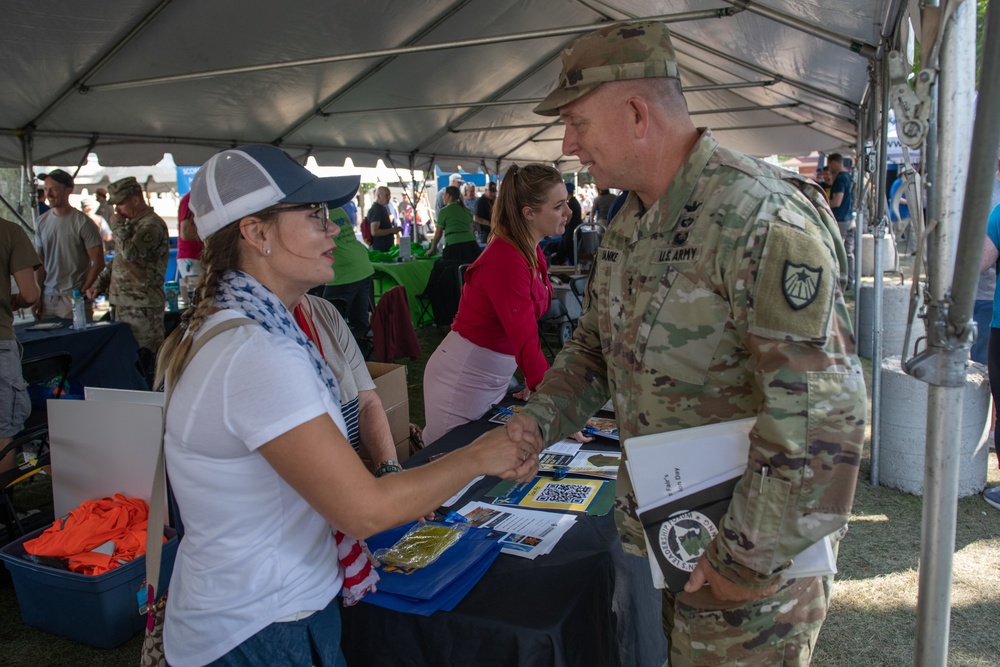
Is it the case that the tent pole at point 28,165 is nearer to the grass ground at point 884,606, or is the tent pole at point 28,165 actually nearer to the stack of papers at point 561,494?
the grass ground at point 884,606

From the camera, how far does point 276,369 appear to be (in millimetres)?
1213

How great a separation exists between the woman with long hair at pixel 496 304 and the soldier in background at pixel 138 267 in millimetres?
3630

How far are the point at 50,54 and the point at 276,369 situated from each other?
584 centimetres

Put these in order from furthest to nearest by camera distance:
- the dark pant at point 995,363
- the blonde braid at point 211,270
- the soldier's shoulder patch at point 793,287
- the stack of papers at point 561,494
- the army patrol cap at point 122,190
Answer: the army patrol cap at point 122,190
the dark pant at point 995,363
the stack of papers at point 561,494
the blonde braid at point 211,270
the soldier's shoulder patch at point 793,287

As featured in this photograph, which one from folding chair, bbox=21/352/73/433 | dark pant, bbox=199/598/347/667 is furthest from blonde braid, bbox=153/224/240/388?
folding chair, bbox=21/352/73/433

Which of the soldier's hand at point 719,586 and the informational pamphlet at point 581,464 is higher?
the soldier's hand at point 719,586

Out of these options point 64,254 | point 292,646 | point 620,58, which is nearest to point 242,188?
point 620,58

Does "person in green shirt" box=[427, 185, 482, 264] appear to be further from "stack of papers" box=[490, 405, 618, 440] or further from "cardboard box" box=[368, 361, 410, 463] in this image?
"stack of papers" box=[490, 405, 618, 440]

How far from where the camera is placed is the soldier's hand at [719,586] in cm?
125

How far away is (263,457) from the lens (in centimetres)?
127

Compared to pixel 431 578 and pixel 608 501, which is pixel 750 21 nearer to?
pixel 608 501

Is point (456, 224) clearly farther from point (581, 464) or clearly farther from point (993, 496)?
point (581, 464)

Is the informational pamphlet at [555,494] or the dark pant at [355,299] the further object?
the dark pant at [355,299]

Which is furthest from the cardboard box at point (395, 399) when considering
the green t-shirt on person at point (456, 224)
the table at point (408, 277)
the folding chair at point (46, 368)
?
the green t-shirt on person at point (456, 224)
